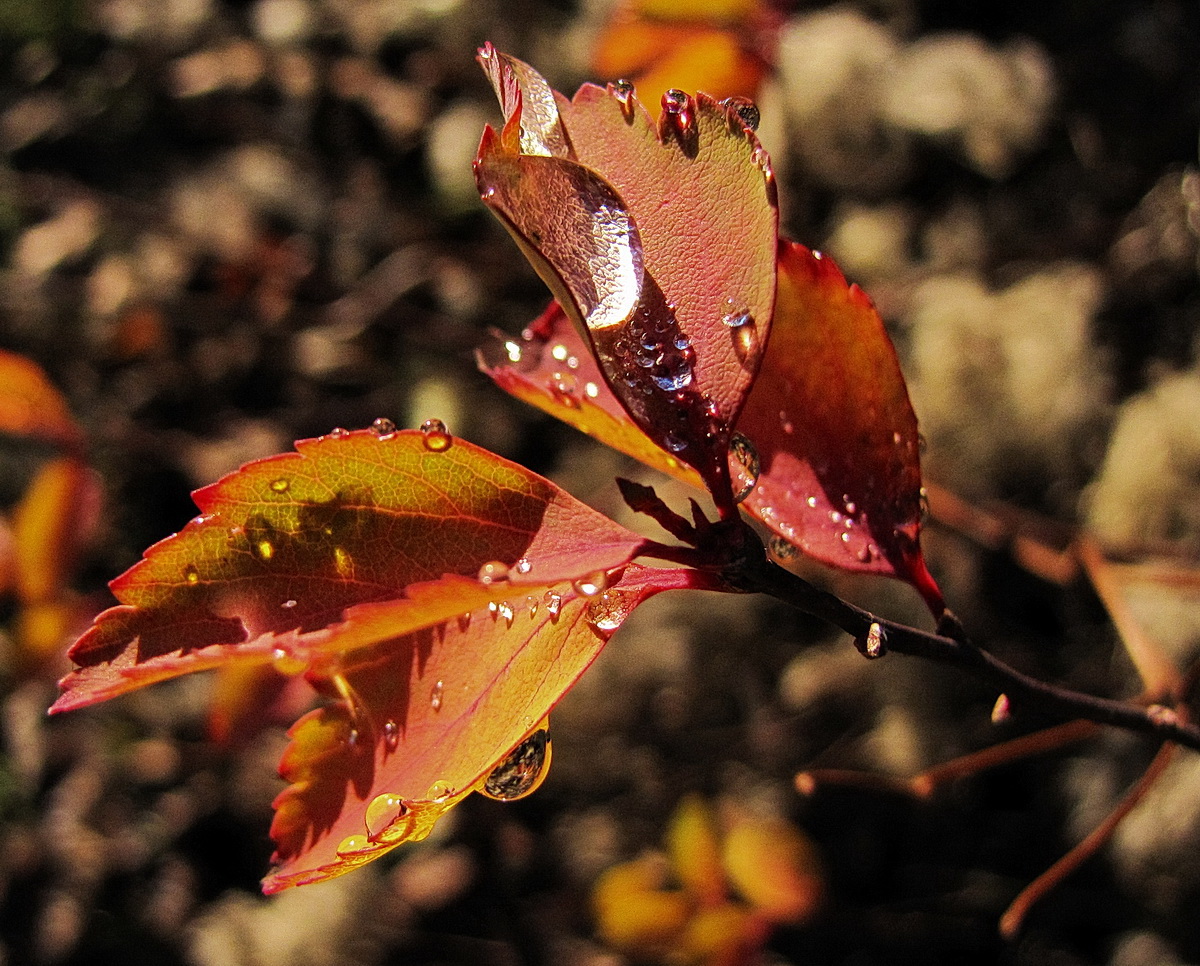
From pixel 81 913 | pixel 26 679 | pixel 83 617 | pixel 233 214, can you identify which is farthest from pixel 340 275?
pixel 81 913

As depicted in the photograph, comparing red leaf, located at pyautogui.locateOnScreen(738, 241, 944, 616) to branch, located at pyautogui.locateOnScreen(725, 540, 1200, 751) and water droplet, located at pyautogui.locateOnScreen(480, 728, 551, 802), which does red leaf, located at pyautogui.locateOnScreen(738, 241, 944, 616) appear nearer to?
branch, located at pyautogui.locateOnScreen(725, 540, 1200, 751)

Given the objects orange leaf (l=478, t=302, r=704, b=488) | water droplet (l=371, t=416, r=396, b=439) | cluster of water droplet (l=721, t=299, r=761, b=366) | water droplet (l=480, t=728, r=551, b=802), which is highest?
cluster of water droplet (l=721, t=299, r=761, b=366)

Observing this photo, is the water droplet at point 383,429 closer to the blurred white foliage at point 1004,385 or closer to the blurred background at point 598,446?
the blurred background at point 598,446

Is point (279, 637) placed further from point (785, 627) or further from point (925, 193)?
point (925, 193)

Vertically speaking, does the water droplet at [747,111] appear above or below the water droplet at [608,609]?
above

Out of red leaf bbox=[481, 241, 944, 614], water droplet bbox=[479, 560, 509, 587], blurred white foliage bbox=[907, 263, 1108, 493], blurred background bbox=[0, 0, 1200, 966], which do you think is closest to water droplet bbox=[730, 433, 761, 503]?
red leaf bbox=[481, 241, 944, 614]

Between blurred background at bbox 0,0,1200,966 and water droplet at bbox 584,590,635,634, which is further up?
water droplet at bbox 584,590,635,634

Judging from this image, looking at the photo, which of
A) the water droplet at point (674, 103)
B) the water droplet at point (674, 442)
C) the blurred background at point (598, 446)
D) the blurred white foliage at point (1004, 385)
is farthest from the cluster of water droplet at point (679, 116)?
the blurred white foliage at point (1004, 385)
